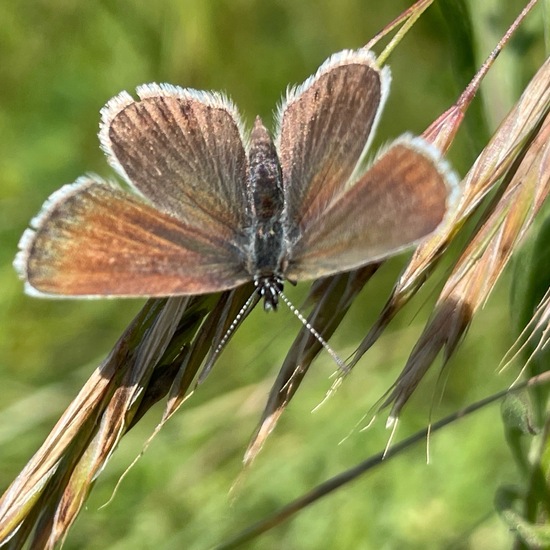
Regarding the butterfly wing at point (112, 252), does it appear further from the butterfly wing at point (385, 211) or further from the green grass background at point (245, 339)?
the green grass background at point (245, 339)

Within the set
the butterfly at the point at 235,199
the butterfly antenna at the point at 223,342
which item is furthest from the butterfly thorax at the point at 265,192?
the butterfly antenna at the point at 223,342

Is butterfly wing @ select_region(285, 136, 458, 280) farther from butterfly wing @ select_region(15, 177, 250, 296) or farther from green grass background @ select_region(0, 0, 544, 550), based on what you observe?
green grass background @ select_region(0, 0, 544, 550)

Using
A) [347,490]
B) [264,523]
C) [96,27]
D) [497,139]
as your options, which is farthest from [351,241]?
[96,27]

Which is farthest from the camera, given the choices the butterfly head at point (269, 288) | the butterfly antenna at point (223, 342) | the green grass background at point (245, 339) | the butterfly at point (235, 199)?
the green grass background at point (245, 339)

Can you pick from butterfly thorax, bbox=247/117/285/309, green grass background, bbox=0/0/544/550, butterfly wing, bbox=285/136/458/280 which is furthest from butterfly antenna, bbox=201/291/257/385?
green grass background, bbox=0/0/544/550

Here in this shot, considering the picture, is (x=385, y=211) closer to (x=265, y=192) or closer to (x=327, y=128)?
(x=327, y=128)

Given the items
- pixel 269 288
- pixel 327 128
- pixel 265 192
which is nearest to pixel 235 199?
pixel 265 192
